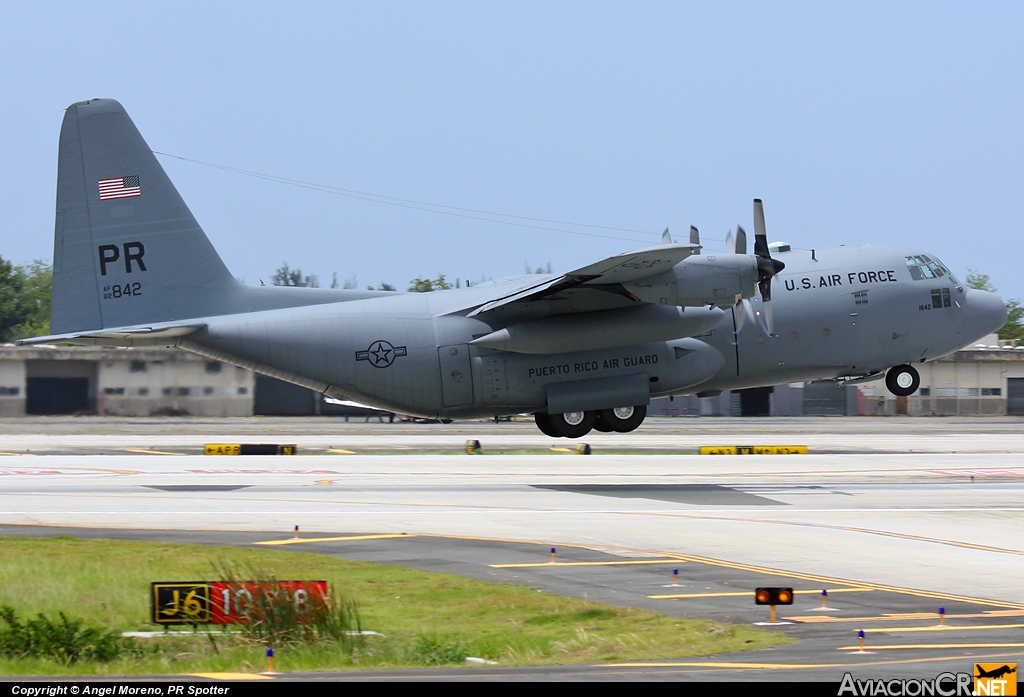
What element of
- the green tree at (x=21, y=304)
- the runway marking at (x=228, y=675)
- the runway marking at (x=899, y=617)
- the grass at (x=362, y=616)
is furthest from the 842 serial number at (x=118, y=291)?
the green tree at (x=21, y=304)

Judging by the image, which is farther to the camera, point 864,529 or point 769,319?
point 769,319

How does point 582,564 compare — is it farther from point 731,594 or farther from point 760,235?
point 760,235

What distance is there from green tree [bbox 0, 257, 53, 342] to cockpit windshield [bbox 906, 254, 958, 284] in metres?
73.4

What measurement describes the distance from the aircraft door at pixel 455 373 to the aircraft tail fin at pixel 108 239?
7.44 meters

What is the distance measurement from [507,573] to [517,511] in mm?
6362

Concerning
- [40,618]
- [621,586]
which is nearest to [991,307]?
[621,586]

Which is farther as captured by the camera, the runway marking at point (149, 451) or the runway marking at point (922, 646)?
the runway marking at point (149, 451)

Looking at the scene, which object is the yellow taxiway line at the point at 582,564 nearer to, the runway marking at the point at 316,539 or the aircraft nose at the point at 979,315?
the runway marking at the point at 316,539

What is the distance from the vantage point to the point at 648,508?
22.9 meters

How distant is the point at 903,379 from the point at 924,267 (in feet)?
11.9

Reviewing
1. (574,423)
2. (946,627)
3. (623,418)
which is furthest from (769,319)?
(946,627)

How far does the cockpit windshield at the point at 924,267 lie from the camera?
33.3 metres

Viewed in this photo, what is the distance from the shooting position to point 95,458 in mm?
33375

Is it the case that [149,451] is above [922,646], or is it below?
above
